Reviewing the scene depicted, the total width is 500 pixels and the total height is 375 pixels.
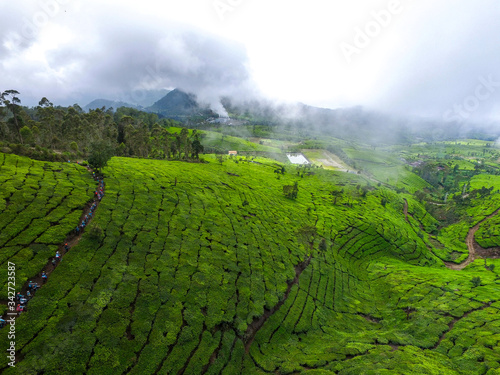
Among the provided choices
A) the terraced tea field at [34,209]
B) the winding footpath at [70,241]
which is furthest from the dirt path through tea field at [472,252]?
the terraced tea field at [34,209]

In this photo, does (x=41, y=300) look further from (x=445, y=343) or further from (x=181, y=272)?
(x=445, y=343)

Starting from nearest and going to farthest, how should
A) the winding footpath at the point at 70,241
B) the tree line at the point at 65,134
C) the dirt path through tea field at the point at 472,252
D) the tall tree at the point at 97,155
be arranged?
the winding footpath at the point at 70,241
the tall tree at the point at 97,155
the tree line at the point at 65,134
the dirt path through tea field at the point at 472,252

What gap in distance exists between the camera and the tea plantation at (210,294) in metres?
31.0

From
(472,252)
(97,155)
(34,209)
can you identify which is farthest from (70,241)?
(472,252)

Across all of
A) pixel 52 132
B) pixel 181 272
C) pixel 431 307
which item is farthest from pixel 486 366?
pixel 52 132

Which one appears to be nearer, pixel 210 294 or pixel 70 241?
pixel 70 241

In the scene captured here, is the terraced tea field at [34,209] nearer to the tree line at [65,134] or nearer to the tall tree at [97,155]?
the tall tree at [97,155]

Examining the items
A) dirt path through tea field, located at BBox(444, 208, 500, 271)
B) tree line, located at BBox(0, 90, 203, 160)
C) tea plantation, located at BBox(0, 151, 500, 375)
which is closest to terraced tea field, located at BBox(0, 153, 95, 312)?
tea plantation, located at BBox(0, 151, 500, 375)

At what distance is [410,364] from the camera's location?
34.9m

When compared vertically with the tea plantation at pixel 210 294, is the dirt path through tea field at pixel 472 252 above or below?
below

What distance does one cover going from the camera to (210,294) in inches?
1663

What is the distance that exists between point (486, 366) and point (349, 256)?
43.9m

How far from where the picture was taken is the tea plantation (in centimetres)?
3105

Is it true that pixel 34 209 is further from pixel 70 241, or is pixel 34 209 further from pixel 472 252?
pixel 472 252
